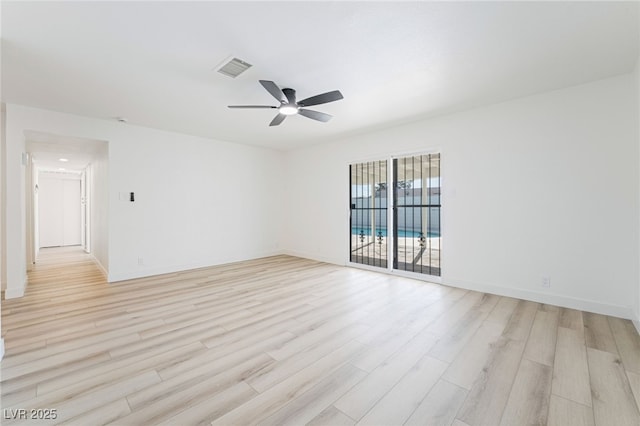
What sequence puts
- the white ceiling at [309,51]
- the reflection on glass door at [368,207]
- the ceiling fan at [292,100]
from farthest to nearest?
the reflection on glass door at [368,207] → the ceiling fan at [292,100] → the white ceiling at [309,51]

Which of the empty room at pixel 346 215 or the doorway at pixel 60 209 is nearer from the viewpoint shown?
the empty room at pixel 346 215

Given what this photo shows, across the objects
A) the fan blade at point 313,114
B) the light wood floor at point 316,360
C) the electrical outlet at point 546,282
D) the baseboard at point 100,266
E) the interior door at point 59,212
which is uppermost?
the fan blade at point 313,114

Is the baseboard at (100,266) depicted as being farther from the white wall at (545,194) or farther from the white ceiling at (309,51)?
the white wall at (545,194)

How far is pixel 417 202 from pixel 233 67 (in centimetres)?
375

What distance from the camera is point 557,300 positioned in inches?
130

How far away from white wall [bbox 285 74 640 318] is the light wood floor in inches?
14.5

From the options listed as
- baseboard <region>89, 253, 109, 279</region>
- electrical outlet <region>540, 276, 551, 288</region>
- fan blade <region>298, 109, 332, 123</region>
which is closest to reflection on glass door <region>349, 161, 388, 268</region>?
fan blade <region>298, 109, 332, 123</region>

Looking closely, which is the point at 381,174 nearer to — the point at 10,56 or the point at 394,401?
the point at 394,401

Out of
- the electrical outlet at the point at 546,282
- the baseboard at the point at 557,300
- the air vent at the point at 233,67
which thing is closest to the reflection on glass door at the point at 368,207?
the baseboard at the point at 557,300

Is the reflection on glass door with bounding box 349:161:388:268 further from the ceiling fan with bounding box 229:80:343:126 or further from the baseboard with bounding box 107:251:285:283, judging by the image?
the baseboard with bounding box 107:251:285:283

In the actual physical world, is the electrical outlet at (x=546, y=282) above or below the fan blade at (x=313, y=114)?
below

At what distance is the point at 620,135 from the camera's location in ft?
9.73

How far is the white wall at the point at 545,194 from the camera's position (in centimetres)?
297

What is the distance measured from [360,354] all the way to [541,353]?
1.53 m
